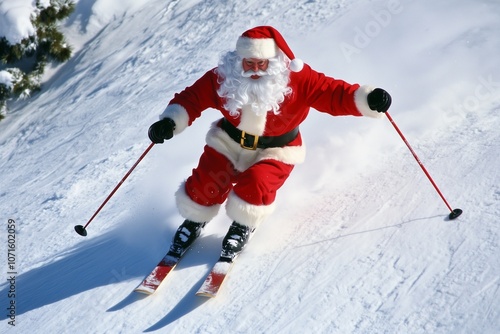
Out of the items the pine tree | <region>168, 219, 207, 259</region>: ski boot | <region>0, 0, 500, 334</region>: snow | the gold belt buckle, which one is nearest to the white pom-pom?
the gold belt buckle

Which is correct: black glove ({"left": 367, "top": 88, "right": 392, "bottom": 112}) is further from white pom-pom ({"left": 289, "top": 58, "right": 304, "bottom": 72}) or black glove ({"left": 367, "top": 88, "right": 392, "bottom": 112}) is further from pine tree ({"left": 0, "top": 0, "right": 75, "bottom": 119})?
pine tree ({"left": 0, "top": 0, "right": 75, "bottom": 119})

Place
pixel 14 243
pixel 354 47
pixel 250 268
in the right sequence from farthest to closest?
pixel 354 47 → pixel 14 243 → pixel 250 268

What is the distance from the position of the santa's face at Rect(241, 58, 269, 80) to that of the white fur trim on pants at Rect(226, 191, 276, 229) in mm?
635

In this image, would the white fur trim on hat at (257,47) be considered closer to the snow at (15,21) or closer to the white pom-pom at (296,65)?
the white pom-pom at (296,65)

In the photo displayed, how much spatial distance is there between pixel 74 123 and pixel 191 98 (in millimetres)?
3152

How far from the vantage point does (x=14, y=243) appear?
381cm

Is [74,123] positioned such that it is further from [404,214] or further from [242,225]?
[404,214]

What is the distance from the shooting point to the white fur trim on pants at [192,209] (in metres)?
3.05

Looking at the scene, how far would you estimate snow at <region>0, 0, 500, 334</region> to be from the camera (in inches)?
97.7

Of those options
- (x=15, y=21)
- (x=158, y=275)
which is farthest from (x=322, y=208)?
(x=15, y=21)

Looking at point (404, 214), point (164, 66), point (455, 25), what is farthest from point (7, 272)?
point (455, 25)

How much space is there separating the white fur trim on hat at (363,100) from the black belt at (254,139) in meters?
0.44

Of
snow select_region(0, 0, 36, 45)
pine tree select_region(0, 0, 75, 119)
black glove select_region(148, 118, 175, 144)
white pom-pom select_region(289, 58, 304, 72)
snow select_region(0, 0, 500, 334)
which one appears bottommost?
snow select_region(0, 0, 500, 334)

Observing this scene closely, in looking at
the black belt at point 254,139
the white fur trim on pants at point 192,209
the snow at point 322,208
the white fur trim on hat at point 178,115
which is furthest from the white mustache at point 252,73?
the snow at point 322,208
